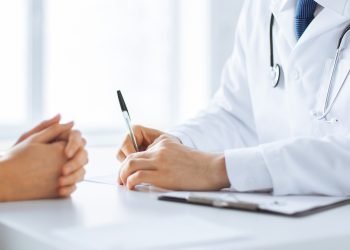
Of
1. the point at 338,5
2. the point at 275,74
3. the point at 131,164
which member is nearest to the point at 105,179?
the point at 131,164

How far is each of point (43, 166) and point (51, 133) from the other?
0.07m

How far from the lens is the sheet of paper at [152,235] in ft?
2.08

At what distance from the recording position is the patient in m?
0.95

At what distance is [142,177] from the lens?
1030 millimetres

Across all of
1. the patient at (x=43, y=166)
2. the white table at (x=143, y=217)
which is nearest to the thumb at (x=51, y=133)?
the patient at (x=43, y=166)

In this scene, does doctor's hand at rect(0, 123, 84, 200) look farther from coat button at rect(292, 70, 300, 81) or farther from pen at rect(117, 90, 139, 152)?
coat button at rect(292, 70, 300, 81)

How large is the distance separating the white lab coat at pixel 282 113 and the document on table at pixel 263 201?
0.12ft

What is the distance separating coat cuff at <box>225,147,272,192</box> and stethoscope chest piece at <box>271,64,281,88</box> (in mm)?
366

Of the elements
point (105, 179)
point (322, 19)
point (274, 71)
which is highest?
point (322, 19)

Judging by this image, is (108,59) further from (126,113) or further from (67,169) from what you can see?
(67,169)

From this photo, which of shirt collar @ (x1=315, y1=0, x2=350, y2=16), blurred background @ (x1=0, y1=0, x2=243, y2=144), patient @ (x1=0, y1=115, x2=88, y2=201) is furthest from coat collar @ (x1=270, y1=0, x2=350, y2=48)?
blurred background @ (x1=0, y1=0, x2=243, y2=144)

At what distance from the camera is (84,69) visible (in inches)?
97.2

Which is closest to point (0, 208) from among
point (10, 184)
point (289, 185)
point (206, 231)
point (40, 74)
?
point (10, 184)

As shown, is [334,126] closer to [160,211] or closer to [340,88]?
[340,88]
